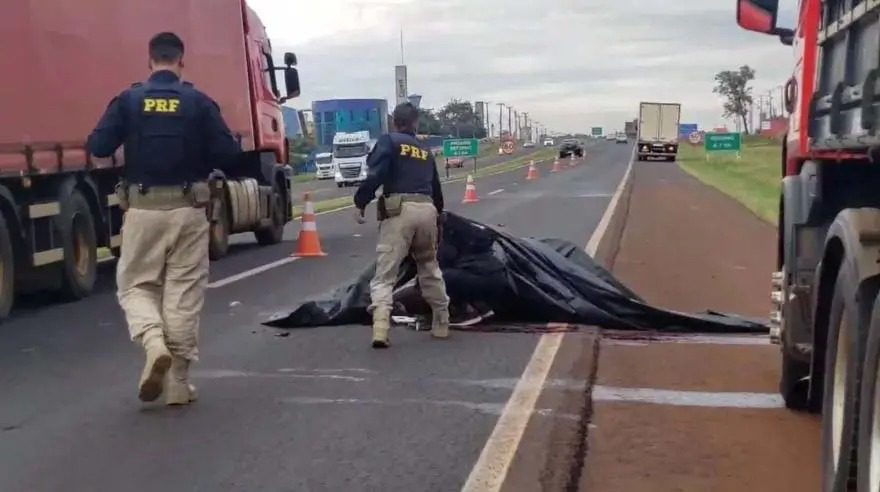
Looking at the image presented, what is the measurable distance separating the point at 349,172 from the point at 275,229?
34.6m

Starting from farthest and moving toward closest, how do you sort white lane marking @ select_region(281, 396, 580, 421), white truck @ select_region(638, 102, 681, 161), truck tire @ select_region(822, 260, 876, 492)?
white truck @ select_region(638, 102, 681, 161) < white lane marking @ select_region(281, 396, 580, 421) < truck tire @ select_region(822, 260, 876, 492)

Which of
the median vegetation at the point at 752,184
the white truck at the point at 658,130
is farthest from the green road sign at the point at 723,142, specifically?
the median vegetation at the point at 752,184

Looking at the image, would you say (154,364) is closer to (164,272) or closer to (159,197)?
(164,272)

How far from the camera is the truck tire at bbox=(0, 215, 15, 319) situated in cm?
1177

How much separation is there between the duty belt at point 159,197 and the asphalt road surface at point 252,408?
1149mm

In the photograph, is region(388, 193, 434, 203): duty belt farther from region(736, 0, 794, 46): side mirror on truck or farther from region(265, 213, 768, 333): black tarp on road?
region(736, 0, 794, 46): side mirror on truck

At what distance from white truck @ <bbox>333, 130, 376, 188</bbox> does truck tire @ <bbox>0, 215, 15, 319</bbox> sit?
4331cm

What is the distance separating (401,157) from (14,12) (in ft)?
15.4

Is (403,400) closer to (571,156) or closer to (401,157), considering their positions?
(401,157)

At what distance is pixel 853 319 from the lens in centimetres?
495

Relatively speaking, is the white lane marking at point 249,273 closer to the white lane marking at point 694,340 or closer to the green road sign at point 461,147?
the white lane marking at point 694,340

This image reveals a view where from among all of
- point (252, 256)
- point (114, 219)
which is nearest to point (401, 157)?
point (114, 219)

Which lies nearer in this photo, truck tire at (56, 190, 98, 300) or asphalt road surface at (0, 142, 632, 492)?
asphalt road surface at (0, 142, 632, 492)

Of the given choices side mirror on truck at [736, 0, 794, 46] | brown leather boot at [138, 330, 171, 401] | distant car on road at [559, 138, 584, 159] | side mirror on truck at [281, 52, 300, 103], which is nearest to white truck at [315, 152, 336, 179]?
distant car on road at [559, 138, 584, 159]
